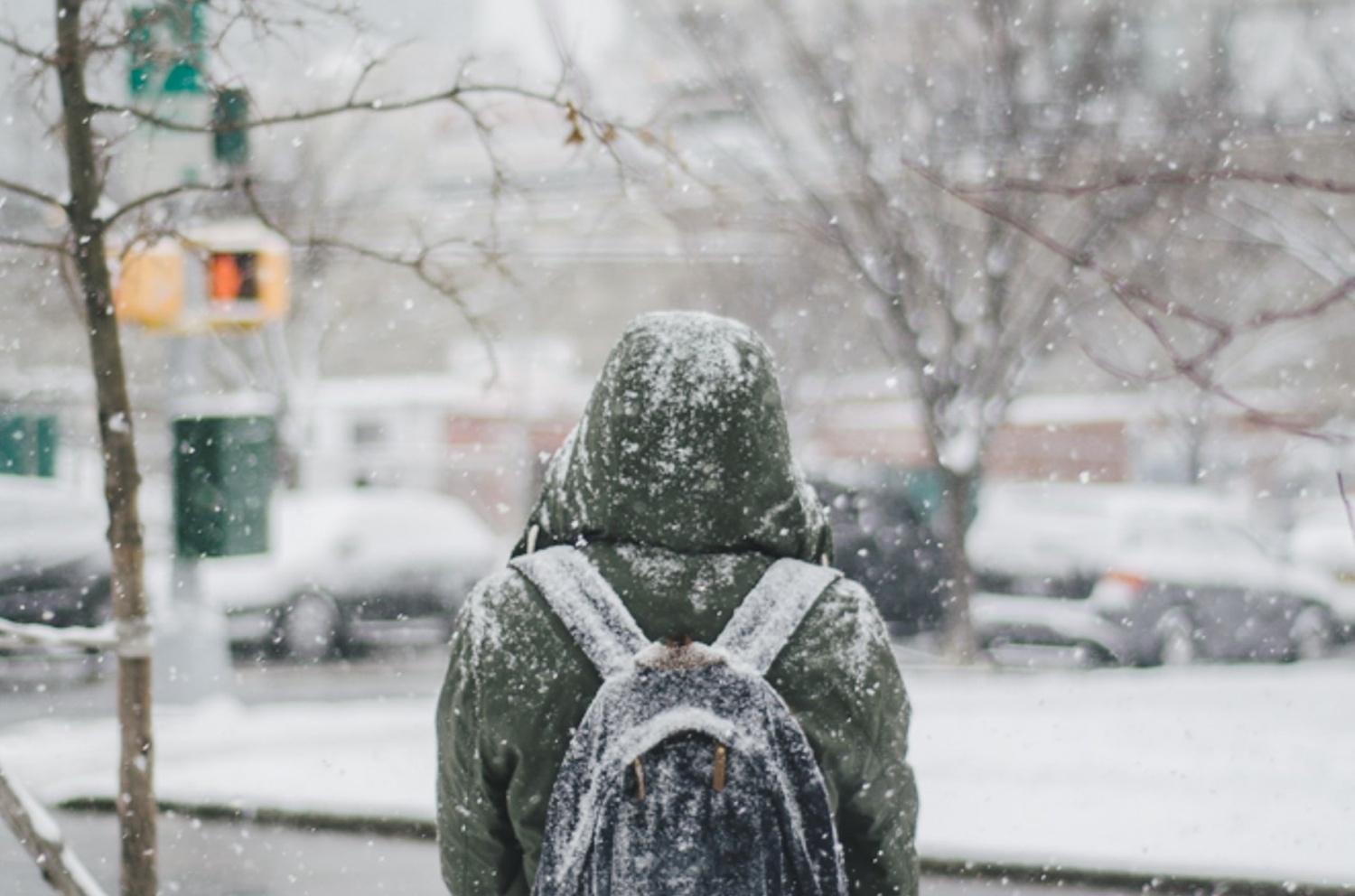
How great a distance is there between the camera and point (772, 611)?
2344 millimetres

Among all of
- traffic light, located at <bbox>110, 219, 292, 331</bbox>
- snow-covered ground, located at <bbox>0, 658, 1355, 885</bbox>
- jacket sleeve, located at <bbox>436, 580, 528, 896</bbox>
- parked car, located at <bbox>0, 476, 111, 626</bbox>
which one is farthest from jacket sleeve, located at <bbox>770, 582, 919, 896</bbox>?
parked car, located at <bbox>0, 476, 111, 626</bbox>

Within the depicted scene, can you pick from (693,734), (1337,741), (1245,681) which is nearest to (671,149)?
(693,734)

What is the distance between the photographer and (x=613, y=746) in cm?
218

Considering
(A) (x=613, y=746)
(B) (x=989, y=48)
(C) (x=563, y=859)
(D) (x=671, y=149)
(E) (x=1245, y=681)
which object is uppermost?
(B) (x=989, y=48)

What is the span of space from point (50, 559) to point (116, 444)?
10.8m

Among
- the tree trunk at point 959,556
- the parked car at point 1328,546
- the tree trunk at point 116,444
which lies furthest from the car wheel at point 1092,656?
the tree trunk at point 116,444

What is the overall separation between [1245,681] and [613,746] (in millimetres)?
10400

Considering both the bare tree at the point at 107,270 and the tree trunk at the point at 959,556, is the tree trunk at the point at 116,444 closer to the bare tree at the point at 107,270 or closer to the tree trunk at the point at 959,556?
the bare tree at the point at 107,270

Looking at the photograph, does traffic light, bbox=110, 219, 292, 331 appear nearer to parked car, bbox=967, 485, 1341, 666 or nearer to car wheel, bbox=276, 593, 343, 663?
car wheel, bbox=276, 593, 343, 663

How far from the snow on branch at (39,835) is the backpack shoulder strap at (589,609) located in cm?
208

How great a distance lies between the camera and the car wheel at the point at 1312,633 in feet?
52.1

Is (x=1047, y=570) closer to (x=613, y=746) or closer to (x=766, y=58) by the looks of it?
(x=766, y=58)

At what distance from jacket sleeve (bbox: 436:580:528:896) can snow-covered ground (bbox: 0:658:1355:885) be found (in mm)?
4805

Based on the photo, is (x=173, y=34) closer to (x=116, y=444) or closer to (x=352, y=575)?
(x=116, y=444)
